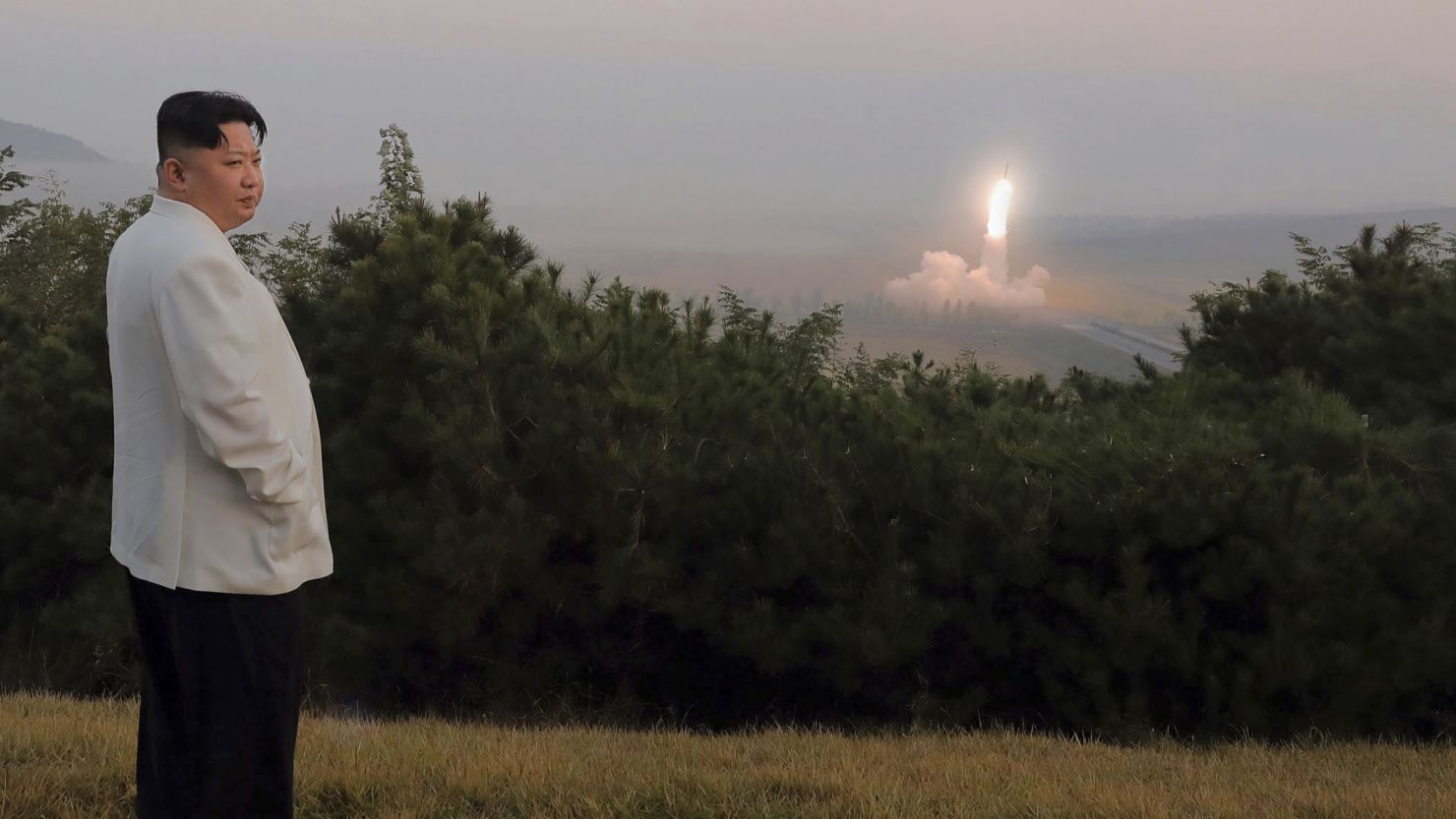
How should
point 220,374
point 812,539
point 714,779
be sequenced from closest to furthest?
point 220,374, point 714,779, point 812,539

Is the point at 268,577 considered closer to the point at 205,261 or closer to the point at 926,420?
the point at 205,261

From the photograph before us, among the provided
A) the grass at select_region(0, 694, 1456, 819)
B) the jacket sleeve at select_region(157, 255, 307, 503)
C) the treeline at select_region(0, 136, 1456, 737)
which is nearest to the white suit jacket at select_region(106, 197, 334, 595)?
the jacket sleeve at select_region(157, 255, 307, 503)

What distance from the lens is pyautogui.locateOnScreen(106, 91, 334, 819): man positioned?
2900 millimetres

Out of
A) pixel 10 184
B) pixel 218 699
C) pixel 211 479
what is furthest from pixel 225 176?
pixel 10 184

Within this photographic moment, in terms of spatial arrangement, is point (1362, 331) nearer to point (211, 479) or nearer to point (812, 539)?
point (812, 539)

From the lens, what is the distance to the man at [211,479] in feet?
9.52

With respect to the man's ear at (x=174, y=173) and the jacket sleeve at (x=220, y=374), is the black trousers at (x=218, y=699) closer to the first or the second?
the jacket sleeve at (x=220, y=374)

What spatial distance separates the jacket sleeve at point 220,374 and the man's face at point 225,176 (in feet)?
0.82

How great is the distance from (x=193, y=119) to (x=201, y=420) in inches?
29.9

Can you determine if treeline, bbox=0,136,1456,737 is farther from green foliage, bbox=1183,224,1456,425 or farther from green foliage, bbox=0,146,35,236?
green foliage, bbox=0,146,35,236

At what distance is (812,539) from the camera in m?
7.17

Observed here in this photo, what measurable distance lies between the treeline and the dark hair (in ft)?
13.9

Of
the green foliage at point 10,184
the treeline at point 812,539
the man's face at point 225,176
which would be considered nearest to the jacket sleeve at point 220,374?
the man's face at point 225,176

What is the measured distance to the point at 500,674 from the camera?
25.1ft
